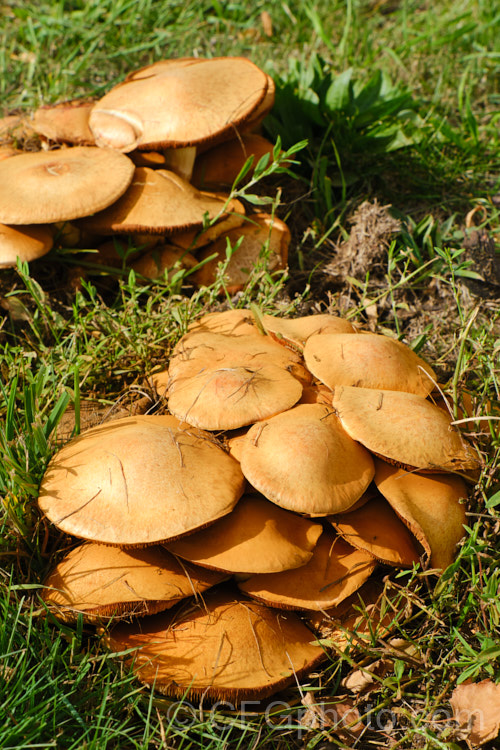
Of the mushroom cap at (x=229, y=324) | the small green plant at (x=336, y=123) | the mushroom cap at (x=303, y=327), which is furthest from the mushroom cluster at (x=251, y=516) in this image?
the small green plant at (x=336, y=123)

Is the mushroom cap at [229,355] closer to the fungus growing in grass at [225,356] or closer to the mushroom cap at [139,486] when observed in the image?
the fungus growing in grass at [225,356]

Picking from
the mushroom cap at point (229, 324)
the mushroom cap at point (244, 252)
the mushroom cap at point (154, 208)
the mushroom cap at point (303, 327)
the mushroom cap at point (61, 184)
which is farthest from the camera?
the mushroom cap at point (244, 252)

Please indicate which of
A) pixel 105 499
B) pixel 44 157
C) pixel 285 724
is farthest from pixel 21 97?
pixel 285 724

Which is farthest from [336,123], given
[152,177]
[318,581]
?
[318,581]

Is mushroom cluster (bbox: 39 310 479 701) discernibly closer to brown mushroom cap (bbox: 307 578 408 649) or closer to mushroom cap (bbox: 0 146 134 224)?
brown mushroom cap (bbox: 307 578 408 649)

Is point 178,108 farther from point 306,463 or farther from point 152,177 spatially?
point 306,463

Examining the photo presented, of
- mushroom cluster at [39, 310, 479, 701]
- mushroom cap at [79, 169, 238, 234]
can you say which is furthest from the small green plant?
mushroom cluster at [39, 310, 479, 701]

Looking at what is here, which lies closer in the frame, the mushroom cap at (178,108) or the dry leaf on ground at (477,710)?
the dry leaf on ground at (477,710)

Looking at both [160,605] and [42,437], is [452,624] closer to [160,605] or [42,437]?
[160,605]
